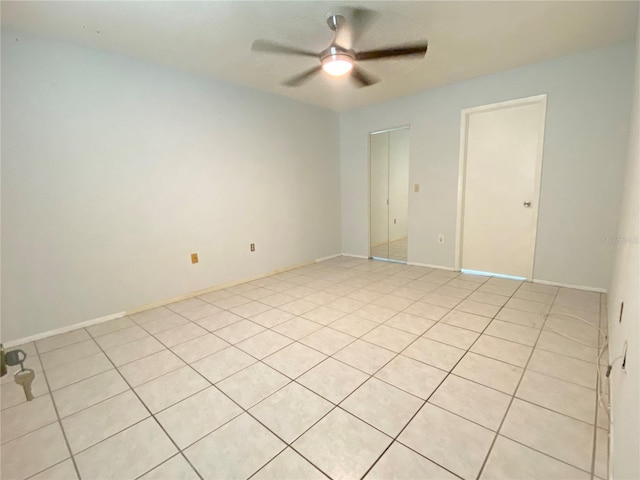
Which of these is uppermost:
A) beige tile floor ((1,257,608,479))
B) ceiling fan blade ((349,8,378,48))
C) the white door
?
ceiling fan blade ((349,8,378,48))

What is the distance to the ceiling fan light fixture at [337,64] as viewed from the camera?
2.15m

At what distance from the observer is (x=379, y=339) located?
2246 millimetres

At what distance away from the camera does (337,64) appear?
2.21 meters

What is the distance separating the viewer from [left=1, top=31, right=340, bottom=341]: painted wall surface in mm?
2293

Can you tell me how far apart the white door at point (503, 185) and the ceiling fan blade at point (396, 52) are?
2.09 meters

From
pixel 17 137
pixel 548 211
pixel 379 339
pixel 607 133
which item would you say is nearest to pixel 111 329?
pixel 17 137

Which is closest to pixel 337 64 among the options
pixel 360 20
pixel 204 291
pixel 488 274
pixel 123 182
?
pixel 360 20

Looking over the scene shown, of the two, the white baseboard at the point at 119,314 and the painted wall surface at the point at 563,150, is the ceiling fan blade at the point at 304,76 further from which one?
the white baseboard at the point at 119,314

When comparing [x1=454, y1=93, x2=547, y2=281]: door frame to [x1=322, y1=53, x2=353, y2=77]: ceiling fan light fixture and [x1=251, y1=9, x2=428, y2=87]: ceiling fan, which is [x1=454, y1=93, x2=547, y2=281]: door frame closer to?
[x1=251, y1=9, x2=428, y2=87]: ceiling fan

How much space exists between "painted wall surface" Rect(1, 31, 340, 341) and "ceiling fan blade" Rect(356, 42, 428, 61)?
6.74 ft

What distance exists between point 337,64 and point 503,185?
8.43 feet

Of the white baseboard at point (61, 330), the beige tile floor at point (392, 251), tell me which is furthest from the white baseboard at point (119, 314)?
the beige tile floor at point (392, 251)

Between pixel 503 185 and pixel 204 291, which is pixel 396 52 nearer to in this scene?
pixel 503 185

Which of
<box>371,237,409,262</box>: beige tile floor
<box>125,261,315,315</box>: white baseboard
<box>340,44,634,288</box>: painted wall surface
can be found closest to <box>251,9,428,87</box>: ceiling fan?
<box>340,44,634,288</box>: painted wall surface
